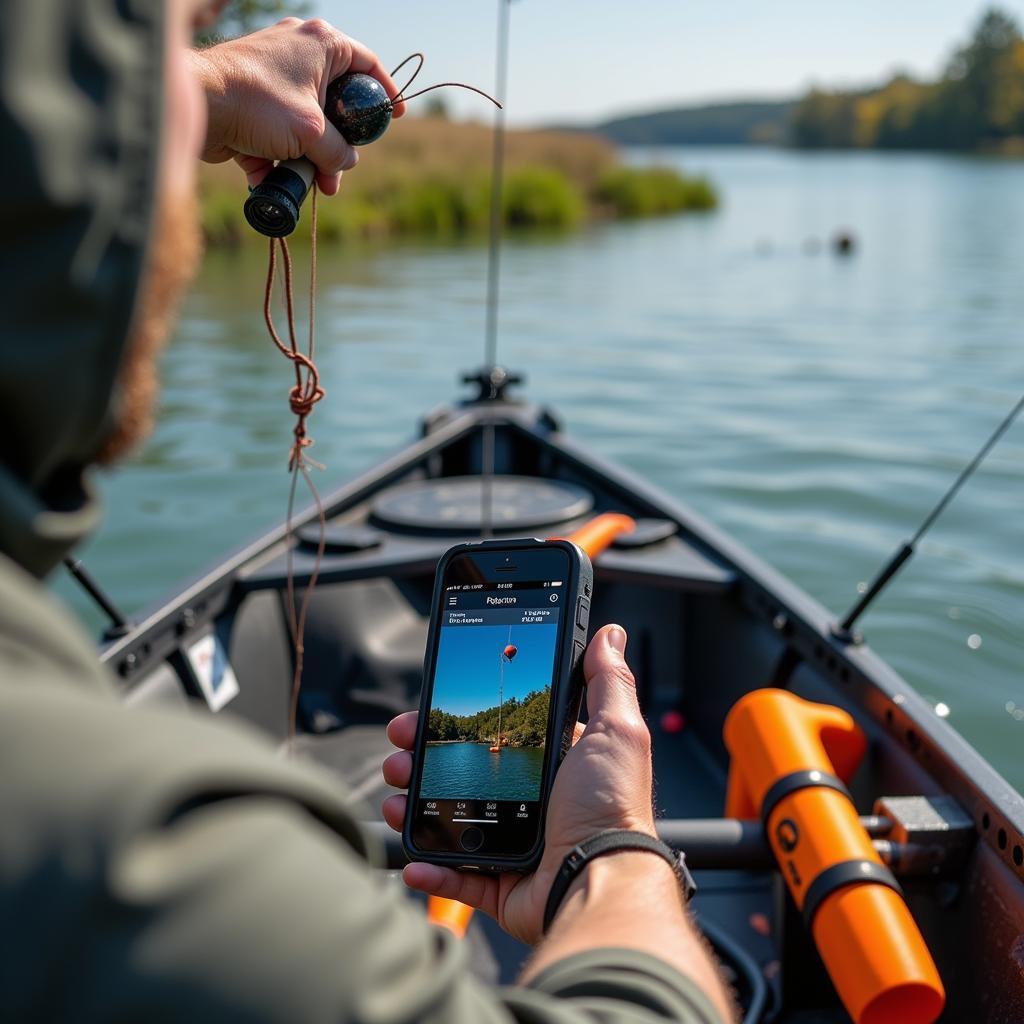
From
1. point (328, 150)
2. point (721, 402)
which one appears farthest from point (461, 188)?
point (328, 150)

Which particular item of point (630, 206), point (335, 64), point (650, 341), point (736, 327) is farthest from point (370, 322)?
point (630, 206)

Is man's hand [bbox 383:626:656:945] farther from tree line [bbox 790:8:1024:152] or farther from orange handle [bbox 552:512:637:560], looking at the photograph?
tree line [bbox 790:8:1024:152]

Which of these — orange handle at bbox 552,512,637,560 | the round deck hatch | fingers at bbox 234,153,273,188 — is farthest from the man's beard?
the round deck hatch

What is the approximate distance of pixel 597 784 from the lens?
139cm

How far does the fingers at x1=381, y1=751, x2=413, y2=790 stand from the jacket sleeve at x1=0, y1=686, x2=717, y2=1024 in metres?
1.01

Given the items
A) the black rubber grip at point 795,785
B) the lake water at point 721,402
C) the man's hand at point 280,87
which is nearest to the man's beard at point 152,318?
the man's hand at point 280,87

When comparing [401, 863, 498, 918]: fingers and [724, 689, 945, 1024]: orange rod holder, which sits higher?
[401, 863, 498, 918]: fingers

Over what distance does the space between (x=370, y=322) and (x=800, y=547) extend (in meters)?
9.82

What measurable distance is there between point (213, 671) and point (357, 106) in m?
1.96

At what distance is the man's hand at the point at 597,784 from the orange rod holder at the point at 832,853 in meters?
0.81

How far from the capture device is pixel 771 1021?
266 centimetres

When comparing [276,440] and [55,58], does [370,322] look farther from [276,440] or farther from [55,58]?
[55,58]

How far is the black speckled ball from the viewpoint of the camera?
6.75ft

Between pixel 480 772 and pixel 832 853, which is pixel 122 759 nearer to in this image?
pixel 480 772
